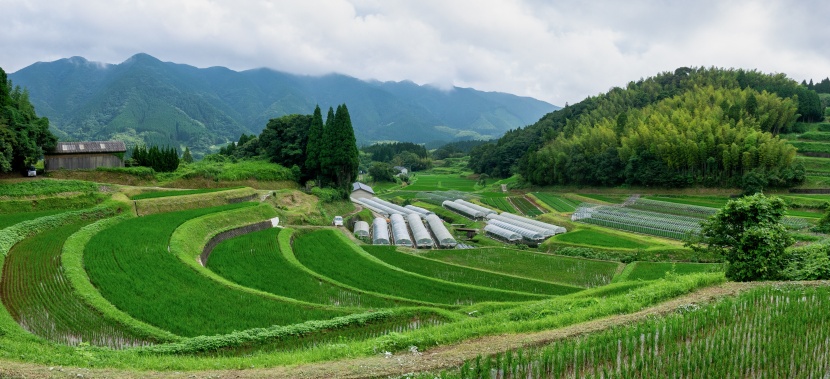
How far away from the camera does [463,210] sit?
177 ft

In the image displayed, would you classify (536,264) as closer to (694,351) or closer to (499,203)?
(694,351)

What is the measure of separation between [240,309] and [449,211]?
42090 mm

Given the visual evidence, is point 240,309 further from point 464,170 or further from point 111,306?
point 464,170

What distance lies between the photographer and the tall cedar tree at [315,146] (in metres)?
46.7

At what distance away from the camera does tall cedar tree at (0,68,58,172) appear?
1097 inches

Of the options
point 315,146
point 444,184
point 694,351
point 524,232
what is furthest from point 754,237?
point 444,184

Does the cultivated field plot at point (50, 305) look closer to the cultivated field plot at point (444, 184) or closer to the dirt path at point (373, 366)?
the dirt path at point (373, 366)

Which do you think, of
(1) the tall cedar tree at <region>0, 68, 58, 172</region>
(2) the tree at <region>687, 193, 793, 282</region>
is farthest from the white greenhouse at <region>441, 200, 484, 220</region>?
(1) the tall cedar tree at <region>0, 68, 58, 172</region>

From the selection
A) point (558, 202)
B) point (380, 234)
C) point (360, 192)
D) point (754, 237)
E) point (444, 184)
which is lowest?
point (380, 234)

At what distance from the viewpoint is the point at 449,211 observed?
5641 centimetres

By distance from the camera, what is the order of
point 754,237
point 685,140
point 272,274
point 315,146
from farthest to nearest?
point 685,140
point 315,146
point 272,274
point 754,237

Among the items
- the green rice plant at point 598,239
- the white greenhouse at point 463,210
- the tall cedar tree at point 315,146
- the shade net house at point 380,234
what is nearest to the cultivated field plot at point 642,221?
the green rice plant at point 598,239

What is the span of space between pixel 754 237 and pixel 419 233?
78.8ft

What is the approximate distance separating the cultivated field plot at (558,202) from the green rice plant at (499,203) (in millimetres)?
4514
